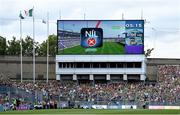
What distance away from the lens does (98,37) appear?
332 ft

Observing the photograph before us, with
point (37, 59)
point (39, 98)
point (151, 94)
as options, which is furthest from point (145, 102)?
point (37, 59)

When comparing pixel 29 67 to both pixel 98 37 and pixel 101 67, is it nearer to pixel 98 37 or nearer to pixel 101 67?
pixel 101 67

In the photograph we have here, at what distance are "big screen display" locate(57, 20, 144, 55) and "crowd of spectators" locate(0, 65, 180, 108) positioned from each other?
18.2 ft

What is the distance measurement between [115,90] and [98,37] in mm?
9800

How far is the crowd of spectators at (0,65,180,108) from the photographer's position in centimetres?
8894

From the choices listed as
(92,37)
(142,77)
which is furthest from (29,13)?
(142,77)

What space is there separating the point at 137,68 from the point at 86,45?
9335mm

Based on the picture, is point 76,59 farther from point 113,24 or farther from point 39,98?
point 39,98

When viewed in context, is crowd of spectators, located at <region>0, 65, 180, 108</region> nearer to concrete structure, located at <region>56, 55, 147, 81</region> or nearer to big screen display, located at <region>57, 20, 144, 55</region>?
concrete structure, located at <region>56, 55, 147, 81</region>

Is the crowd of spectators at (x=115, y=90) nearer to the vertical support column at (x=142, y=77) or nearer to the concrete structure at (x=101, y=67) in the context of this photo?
the vertical support column at (x=142, y=77)

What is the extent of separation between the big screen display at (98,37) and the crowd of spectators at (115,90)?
18.2 ft

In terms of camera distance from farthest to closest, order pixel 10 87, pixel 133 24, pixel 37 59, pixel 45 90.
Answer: pixel 37 59
pixel 133 24
pixel 45 90
pixel 10 87

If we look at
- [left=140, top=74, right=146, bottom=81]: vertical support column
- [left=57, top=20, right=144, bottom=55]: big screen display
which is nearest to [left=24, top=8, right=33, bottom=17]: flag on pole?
[left=57, top=20, right=144, bottom=55]: big screen display

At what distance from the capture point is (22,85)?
93.5 meters
